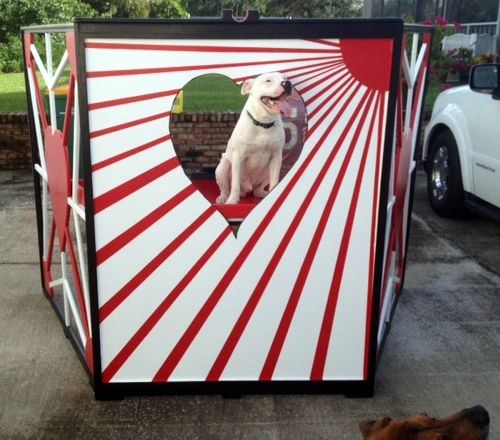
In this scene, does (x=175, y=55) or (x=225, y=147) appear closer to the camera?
(x=175, y=55)

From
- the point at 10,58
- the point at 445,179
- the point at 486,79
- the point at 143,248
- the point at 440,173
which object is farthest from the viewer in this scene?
the point at 10,58

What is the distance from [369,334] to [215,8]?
2072 inches

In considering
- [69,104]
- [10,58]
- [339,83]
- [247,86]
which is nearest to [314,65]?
[339,83]

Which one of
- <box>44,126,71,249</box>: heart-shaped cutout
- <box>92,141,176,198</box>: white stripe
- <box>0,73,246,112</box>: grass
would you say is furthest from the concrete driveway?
<box>0,73,246,112</box>: grass

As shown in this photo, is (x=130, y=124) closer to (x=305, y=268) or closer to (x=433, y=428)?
(x=305, y=268)

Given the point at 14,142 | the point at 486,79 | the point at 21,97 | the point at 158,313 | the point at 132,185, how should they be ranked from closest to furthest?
the point at 132,185, the point at 158,313, the point at 486,79, the point at 14,142, the point at 21,97

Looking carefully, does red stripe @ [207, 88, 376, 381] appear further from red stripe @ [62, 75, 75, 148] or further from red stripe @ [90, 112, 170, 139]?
red stripe @ [62, 75, 75, 148]

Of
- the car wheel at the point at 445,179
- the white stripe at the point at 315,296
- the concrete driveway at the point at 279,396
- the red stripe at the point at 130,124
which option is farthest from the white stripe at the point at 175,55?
the car wheel at the point at 445,179

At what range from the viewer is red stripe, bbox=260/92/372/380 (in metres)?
3.19

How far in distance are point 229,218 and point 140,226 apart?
434 millimetres

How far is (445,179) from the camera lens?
7430 mm

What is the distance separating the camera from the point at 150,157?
314 cm

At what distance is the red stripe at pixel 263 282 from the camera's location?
323 centimetres

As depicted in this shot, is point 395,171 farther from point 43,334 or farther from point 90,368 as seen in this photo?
point 43,334
